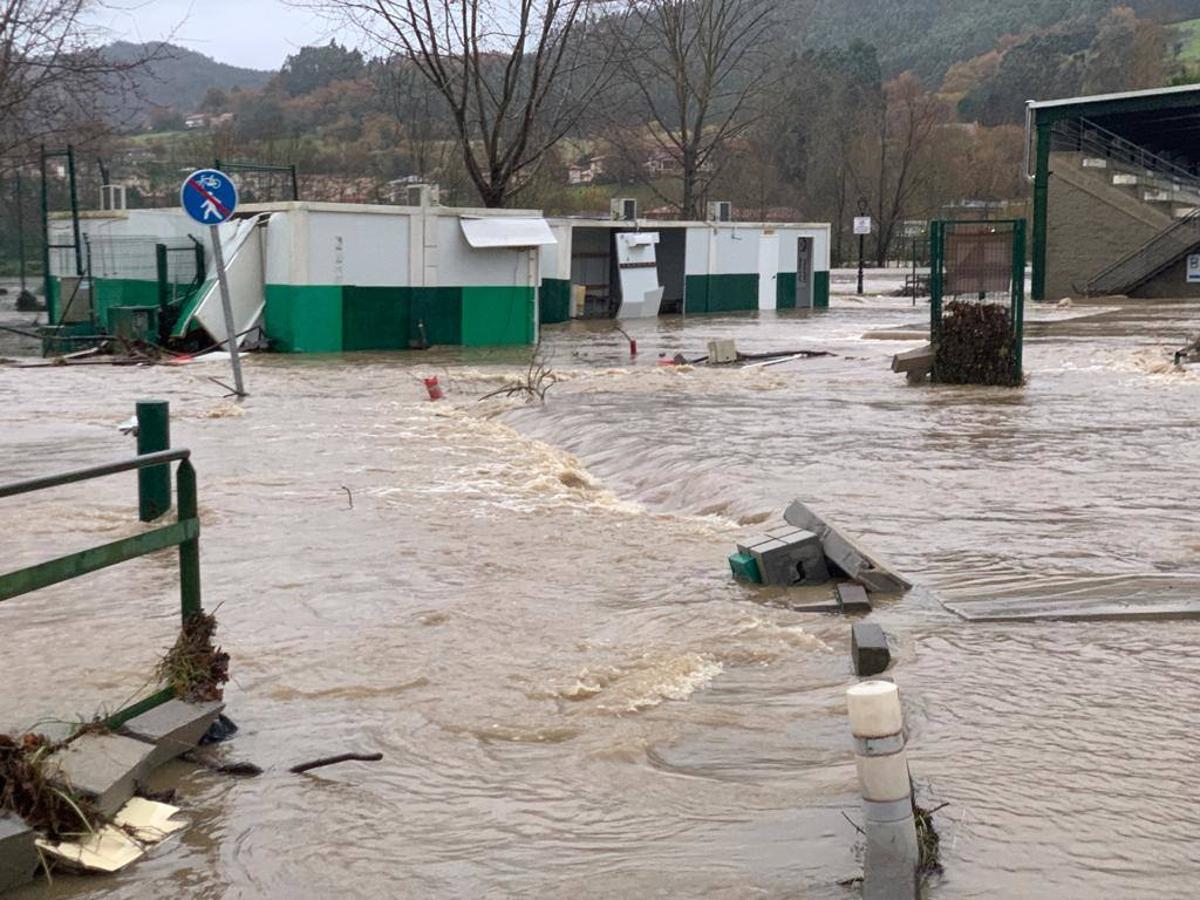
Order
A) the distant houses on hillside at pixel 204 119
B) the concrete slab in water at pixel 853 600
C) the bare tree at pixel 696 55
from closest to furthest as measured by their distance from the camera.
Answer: the concrete slab in water at pixel 853 600, the bare tree at pixel 696 55, the distant houses on hillside at pixel 204 119

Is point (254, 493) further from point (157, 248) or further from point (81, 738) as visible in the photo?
point (157, 248)

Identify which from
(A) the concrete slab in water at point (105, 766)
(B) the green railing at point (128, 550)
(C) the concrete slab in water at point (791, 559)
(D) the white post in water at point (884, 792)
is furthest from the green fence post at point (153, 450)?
(D) the white post in water at point (884, 792)

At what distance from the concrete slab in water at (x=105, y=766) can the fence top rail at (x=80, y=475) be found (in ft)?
3.10

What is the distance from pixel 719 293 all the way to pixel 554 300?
24.6 feet

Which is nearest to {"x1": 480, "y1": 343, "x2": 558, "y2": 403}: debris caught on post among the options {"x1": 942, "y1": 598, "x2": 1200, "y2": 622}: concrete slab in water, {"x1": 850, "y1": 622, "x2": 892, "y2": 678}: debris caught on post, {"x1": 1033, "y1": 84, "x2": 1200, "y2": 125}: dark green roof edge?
{"x1": 942, "y1": 598, "x2": 1200, "y2": 622}: concrete slab in water

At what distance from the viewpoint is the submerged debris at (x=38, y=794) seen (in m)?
4.66

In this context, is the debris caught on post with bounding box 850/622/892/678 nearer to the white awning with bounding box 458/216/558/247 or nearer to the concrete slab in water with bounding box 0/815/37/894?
the concrete slab in water with bounding box 0/815/37/894

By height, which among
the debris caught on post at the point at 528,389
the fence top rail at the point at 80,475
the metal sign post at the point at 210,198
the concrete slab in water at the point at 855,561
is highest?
the metal sign post at the point at 210,198

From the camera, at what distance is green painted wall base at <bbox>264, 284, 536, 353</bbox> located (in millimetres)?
27938

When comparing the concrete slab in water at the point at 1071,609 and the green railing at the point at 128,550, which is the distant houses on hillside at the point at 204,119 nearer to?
the concrete slab in water at the point at 1071,609

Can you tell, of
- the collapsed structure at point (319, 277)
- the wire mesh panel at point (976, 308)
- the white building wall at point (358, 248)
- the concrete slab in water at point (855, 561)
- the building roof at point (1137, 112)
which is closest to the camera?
the concrete slab in water at point (855, 561)

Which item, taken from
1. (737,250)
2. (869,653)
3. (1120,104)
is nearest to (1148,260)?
(1120,104)

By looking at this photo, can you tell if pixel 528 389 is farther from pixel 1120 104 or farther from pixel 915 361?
pixel 1120 104

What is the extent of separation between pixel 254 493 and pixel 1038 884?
30.0 ft
